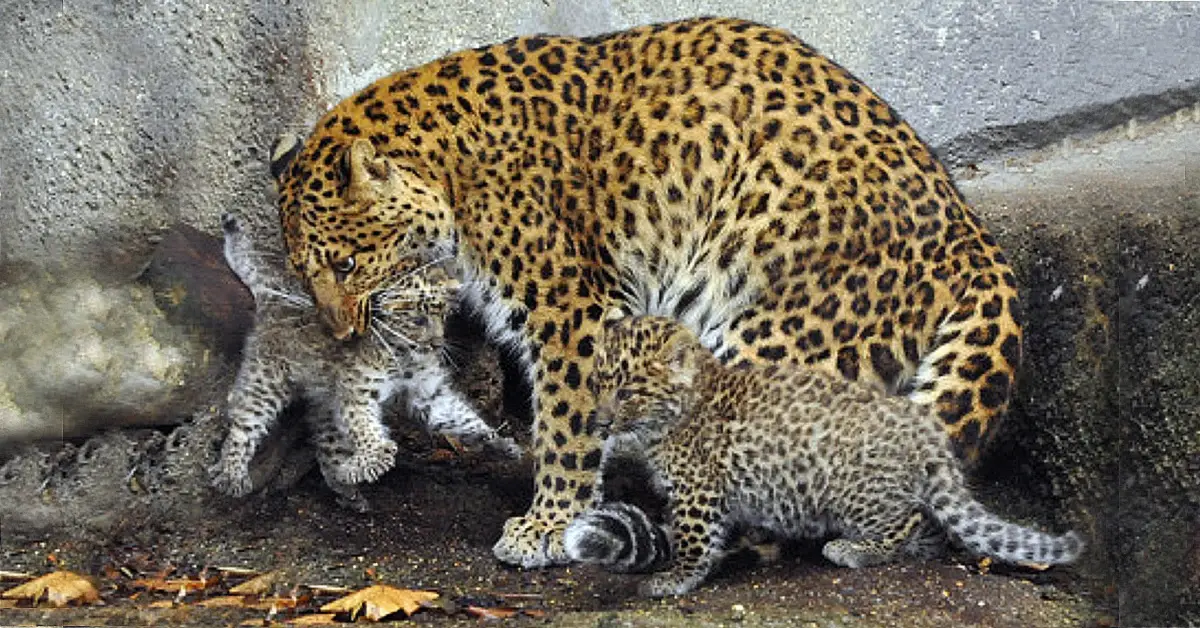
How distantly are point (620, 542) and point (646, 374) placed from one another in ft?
2.08

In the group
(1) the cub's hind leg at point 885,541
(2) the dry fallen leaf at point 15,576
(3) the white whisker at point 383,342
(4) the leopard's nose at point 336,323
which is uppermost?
(4) the leopard's nose at point 336,323

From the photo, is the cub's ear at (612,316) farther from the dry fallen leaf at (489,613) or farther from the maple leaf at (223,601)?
the maple leaf at (223,601)

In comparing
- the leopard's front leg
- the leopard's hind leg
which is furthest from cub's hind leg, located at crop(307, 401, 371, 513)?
the leopard's hind leg

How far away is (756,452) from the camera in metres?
6.27

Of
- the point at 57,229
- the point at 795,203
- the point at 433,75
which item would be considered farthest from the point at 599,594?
the point at 57,229

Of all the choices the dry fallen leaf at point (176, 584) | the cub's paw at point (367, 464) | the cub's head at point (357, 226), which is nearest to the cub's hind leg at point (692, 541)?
the cub's paw at point (367, 464)

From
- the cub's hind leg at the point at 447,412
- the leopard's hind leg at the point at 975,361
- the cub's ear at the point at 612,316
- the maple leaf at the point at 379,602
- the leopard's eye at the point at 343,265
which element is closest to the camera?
the maple leaf at the point at 379,602

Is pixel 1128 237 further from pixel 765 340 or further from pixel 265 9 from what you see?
pixel 265 9

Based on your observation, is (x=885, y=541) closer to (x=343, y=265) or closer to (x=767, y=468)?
(x=767, y=468)

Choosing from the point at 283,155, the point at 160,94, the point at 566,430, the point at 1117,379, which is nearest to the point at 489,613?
the point at 566,430

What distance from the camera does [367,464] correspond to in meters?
6.91

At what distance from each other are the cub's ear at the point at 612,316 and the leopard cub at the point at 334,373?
62 cm

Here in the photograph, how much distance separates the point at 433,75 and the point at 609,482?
5.96ft

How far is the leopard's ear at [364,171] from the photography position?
6.61 metres
